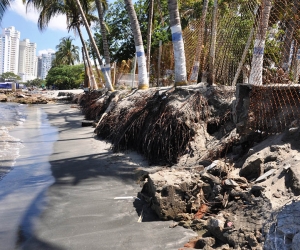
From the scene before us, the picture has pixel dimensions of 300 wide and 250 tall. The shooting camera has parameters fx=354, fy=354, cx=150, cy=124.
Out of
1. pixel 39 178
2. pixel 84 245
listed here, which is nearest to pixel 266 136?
pixel 84 245

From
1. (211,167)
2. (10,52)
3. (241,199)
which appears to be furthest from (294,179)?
(10,52)

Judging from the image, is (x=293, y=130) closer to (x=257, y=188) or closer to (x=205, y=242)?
(x=257, y=188)

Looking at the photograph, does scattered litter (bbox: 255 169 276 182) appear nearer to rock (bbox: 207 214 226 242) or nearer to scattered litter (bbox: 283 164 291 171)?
scattered litter (bbox: 283 164 291 171)

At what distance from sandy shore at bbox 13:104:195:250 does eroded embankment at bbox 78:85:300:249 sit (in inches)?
10.8

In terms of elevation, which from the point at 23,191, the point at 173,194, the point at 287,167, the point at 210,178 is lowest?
the point at 23,191

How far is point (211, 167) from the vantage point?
5379mm

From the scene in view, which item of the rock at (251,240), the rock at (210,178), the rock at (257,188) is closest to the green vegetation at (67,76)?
the rock at (210,178)

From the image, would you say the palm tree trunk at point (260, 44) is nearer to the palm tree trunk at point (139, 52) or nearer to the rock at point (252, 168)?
the rock at point (252, 168)

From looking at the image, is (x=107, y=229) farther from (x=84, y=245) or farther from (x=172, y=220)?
(x=172, y=220)

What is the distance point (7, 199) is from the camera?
5477 mm

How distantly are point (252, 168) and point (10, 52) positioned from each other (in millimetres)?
195339

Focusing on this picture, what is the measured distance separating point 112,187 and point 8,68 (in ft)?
644

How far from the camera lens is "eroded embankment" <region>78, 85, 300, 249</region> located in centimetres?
384

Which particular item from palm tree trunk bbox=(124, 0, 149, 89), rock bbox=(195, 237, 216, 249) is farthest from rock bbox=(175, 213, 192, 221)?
palm tree trunk bbox=(124, 0, 149, 89)
